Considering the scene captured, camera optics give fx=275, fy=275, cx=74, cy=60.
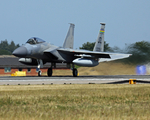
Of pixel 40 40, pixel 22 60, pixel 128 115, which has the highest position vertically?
pixel 40 40

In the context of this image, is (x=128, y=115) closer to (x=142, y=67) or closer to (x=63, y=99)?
(x=63, y=99)

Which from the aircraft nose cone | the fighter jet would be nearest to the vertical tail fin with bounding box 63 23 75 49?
the fighter jet

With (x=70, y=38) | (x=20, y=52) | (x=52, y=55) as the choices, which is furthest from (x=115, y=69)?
(x=20, y=52)

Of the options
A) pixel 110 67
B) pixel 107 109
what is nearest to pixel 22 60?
pixel 110 67

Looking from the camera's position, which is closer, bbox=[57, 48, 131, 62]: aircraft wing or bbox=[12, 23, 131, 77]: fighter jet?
bbox=[12, 23, 131, 77]: fighter jet

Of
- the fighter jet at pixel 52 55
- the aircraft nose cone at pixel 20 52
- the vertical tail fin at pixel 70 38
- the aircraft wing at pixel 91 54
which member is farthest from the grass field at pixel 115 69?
the aircraft nose cone at pixel 20 52

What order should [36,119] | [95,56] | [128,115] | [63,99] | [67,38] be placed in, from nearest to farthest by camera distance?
[36,119] → [128,115] → [63,99] → [95,56] → [67,38]

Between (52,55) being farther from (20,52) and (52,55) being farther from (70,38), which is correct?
(70,38)

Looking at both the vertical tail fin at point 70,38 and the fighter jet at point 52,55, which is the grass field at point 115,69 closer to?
the fighter jet at point 52,55

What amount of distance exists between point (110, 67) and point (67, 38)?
22.1ft

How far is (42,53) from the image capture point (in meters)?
27.1

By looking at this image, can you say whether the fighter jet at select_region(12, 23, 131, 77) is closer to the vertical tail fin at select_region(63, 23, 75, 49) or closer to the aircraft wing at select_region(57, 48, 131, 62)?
the aircraft wing at select_region(57, 48, 131, 62)

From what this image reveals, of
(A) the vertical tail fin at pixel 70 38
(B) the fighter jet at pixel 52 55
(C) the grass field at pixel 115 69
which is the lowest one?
(C) the grass field at pixel 115 69

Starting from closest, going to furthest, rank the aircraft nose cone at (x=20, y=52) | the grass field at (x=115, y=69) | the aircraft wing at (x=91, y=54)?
the aircraft nose cone at (x=20, y=52), the aircraft wing at (x=91, y=54), the grass field at (x=115, y=69)
